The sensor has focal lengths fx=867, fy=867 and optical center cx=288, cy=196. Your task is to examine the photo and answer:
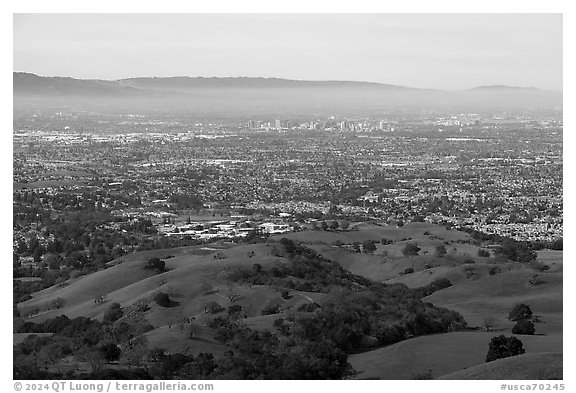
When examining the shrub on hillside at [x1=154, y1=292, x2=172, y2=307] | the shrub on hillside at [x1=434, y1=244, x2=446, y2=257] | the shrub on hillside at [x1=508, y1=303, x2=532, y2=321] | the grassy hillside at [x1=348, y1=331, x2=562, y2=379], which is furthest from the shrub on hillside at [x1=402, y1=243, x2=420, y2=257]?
the grassy hillside at [x1=348, y1=331, x2=562, y2=379]

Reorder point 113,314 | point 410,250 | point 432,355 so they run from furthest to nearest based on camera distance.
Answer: point 410,250 → point 113,314 → point 432,355

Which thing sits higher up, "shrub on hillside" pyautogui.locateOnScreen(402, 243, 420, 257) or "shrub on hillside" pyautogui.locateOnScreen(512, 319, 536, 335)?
"shrub on hillside" pyautogui.locateOnScreen(512, 319, 536, 335)

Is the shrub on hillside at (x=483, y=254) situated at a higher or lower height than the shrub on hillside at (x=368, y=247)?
lower

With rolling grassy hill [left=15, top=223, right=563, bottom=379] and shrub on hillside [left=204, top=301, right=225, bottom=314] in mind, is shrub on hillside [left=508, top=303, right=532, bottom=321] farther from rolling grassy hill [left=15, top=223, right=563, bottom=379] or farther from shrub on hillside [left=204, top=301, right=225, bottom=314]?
shrub on hillside [left=204, top=301, right=225, bottom=314]

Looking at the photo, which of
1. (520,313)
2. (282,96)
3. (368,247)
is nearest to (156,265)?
(368,247)

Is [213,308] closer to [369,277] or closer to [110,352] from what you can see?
[110,352]

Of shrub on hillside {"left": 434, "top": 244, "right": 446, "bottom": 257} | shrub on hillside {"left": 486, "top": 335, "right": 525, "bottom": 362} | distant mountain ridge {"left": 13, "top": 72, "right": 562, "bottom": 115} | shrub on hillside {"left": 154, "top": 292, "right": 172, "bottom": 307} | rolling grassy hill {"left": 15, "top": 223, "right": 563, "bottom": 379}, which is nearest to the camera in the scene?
shrub on hillside {"left": 486, "top": 335, "right": 525, "bottom": 362}

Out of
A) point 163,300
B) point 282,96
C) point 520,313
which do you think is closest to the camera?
point 520,313

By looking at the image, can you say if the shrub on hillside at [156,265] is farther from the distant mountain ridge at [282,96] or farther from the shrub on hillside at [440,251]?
the distant mountain ridge at [282,96]

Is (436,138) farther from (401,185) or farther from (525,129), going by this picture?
(401,185)

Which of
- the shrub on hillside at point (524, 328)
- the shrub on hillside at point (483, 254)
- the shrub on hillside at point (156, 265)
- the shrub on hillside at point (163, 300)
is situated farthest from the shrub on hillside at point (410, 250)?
the shrub on hillside at point (163, 300)
